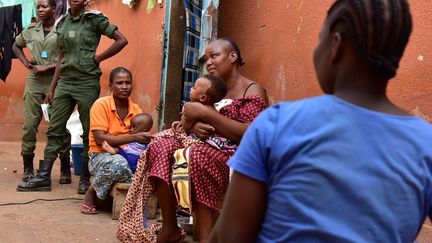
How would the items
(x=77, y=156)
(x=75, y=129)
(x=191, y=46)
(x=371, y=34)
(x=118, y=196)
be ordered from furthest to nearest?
(x=77, y=156), (x=75, y=129), (x=191, y=46), (x=118, y=196), (x=371, y=34)

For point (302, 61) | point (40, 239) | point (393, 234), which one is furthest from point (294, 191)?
point (302, 61)

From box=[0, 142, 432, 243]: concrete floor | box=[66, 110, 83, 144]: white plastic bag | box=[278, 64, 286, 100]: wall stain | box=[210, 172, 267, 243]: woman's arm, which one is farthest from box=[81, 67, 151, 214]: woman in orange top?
box=[210, 172, 267, 243]: woman's arm

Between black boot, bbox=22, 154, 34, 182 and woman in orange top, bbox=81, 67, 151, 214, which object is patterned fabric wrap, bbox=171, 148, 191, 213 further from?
black boot, bbox=22, 154, 34, 182

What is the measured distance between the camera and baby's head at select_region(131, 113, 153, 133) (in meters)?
4.29

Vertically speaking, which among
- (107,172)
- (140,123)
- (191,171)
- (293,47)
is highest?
(293,47)

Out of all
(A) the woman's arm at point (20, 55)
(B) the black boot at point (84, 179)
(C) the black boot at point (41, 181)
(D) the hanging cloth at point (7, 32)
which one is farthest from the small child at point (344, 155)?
(D) the hanging cloth at point (7, 32)

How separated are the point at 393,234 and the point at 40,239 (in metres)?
2.82

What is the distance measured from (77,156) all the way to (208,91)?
2912 mm

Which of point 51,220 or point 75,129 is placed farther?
point 75,129

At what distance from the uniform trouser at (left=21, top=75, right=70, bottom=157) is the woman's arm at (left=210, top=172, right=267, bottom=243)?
4226 mm

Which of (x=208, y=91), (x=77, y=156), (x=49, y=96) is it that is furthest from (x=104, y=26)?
(x=208, y=91)

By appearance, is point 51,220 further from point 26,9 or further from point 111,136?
point 26,9

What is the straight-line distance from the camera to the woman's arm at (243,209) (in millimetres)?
1262

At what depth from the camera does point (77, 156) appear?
577cm
